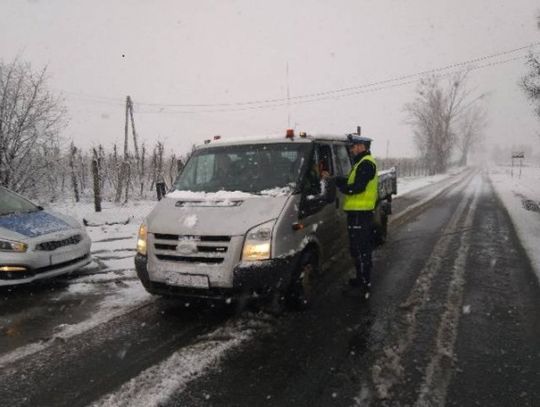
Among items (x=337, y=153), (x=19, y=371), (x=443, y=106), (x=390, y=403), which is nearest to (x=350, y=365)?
(x=390, y=403)

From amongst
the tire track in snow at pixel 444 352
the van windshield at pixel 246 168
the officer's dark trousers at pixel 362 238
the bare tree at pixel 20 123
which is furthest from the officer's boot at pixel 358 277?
the bare tree at pixel 20 123

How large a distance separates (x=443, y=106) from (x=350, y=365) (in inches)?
2272

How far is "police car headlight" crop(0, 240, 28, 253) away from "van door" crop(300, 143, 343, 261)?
3.84m

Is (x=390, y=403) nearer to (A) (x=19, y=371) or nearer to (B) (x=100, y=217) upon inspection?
(A) (x=19, y=371)

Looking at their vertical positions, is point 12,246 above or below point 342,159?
below

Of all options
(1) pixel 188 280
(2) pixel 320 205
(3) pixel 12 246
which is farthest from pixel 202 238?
(3) pixel 12 246

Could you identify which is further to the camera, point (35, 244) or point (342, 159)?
point (342, 159)

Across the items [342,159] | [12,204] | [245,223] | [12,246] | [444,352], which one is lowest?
[444,352]

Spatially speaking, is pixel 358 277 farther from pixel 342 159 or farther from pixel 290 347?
pixel 290 347

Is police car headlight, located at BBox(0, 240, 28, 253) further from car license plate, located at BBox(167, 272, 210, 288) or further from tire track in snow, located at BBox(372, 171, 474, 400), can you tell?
tire track in snow, located at BBox(372, 171, 474, 400)

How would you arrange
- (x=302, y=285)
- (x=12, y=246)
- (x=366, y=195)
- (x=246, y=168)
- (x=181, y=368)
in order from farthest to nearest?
(x=12, y=246), (x=366, y=195), (x=246, y=168), (x=302, y=285), (x=181, y=368)

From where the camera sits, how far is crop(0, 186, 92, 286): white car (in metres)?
5.51

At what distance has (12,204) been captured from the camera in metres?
6.75

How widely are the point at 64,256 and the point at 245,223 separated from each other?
10.8ft
